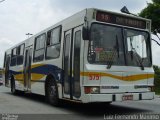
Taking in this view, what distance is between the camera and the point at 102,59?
11.0 meters

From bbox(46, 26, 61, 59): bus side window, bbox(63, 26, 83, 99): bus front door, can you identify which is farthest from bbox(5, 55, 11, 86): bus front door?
bbox(63, 26, 83, 99): bus front door

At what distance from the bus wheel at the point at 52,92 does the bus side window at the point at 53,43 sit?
1012mm

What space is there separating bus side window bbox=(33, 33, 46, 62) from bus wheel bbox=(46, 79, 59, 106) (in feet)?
5.40

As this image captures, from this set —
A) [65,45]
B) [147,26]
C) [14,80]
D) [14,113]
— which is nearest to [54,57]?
[65,45]

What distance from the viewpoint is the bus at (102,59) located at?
10.8 metres

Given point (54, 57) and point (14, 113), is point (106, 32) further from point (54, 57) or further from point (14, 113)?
point (14, 113)

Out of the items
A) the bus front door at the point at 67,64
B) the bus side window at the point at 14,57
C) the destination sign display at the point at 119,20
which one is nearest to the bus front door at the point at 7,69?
A: the bus side window at the point at 14,57

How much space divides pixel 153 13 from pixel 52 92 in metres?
22.0

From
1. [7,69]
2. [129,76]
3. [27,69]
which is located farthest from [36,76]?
[7,69]

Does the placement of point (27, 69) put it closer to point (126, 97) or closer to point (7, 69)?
point (7, 69)

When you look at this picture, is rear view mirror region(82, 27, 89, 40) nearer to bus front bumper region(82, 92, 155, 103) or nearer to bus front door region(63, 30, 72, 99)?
bus front door region(63, 30, 72, 99)

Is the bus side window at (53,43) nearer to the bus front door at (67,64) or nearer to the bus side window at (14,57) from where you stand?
the bus front door at (67,64)

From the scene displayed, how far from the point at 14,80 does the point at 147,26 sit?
1102 centimetres

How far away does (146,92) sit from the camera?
11.6m
